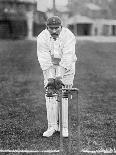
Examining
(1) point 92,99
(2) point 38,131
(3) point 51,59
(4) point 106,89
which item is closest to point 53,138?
(2) point 38,131

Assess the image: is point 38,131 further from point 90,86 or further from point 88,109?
point 90,86

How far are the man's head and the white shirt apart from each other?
182 mm

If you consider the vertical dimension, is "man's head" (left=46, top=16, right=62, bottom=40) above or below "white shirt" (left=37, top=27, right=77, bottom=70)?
above

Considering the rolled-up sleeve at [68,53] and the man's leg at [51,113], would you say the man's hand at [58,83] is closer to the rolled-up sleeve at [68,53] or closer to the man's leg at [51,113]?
the rolled-up sleeve at [68,53]

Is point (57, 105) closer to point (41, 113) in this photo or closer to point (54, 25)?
point (54, 25)

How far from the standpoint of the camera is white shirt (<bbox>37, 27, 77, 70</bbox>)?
771 cm

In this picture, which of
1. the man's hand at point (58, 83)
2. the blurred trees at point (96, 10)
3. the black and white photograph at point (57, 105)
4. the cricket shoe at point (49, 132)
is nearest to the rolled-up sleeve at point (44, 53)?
the black and white photograph at point (57, 105)

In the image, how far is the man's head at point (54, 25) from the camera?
7.47m

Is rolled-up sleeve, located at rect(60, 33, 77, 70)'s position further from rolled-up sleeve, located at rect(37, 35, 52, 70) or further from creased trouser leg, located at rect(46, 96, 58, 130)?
creased trouser leg, located at rect(46, 96, 58, 130)

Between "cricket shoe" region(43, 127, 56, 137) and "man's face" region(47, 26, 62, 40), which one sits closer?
"man's face" region(47, 26, 62, 40)

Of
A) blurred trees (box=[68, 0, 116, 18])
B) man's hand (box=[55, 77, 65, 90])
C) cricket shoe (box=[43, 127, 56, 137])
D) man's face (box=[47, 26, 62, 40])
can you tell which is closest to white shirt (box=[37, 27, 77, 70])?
man's face (box=[47, 26, 62, 40])

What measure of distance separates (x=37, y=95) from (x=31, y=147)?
5877mm

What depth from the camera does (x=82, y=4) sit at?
330ft

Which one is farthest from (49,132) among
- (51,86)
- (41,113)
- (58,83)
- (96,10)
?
(96,10)
